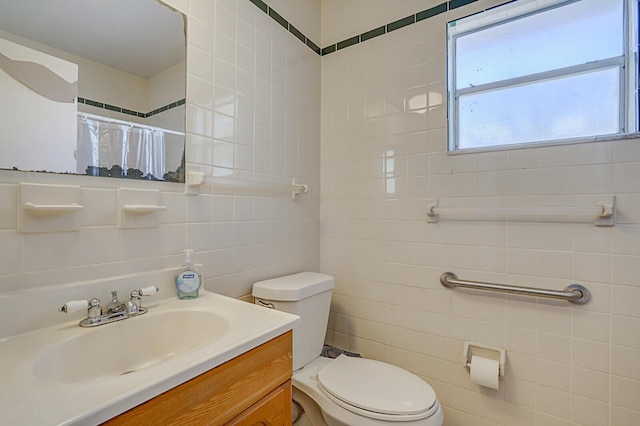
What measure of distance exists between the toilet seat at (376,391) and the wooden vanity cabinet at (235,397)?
0.31 m

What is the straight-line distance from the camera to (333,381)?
122 cm

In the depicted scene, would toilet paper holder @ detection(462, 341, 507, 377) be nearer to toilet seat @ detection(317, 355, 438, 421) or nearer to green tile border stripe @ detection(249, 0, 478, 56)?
toilet seat @ detection(317, 355, 438, 421)

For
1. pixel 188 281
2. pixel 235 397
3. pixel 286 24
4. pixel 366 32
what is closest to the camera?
pixel 235 397

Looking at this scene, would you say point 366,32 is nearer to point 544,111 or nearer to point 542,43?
point 542,43

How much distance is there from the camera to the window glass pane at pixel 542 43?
127 centimetres

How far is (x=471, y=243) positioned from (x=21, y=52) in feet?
5.58

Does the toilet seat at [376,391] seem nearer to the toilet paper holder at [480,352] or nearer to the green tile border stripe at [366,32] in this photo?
the toilet paper holder at [480,352]

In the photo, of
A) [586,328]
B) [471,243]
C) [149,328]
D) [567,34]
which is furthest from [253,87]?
[586,328]

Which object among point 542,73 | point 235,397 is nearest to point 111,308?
point 235,397

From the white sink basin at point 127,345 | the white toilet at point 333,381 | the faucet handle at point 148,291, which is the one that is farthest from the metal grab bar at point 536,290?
the faucet handle at point 148,291

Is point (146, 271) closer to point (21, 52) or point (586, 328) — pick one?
point (21, 52)

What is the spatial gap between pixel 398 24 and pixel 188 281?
1.62m

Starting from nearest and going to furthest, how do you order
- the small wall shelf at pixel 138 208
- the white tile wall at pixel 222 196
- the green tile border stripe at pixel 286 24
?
the white tile wall at pixel 222 196 < the small wall shelf at pixel 138 208 < the green tile border stripe at pixel 286 24

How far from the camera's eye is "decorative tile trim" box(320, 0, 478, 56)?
1491 millimetres
